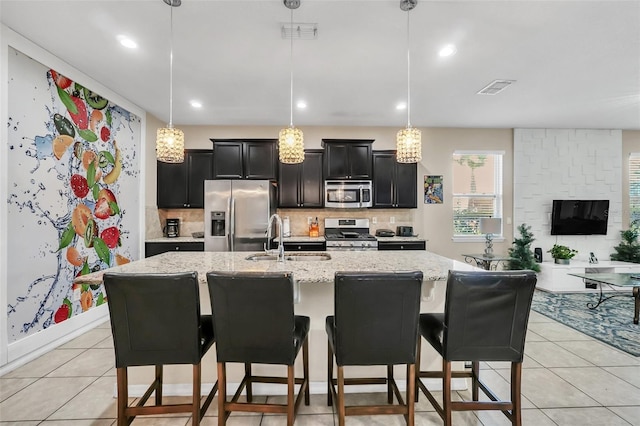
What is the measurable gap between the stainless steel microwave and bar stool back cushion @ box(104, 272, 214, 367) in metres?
3.43

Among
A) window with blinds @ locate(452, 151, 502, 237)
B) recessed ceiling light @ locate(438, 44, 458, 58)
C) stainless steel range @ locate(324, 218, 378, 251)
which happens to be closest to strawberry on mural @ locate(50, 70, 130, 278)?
stainless steel range @ locate(324, 218, 378, 251)

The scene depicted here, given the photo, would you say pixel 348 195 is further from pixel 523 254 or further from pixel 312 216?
pixel 523 254

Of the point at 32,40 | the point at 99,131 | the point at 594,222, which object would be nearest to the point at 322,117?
the point at 99,131

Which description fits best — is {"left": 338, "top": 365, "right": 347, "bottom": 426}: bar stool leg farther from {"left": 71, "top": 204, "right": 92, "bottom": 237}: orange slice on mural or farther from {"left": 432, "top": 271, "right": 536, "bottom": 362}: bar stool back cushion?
{"left": 71, "top": 204, "right": 92, "bottom": 237}: orange slice on mural

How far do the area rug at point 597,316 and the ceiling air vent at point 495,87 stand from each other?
116 inches

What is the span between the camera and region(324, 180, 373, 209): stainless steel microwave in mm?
4789

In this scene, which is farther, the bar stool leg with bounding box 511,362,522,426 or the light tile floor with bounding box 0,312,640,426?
the light tile floor with bounding box 0,312,640,426

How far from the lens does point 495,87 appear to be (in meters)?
3.53

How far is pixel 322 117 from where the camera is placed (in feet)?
15.3

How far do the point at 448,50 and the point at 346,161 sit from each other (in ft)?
7.58

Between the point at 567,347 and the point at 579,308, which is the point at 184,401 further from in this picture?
the point at 579,308

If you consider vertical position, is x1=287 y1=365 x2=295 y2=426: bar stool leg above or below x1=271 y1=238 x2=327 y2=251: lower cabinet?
below

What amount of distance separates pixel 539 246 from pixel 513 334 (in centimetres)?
478

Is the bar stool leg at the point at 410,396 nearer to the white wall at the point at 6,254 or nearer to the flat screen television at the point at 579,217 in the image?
the white wall at the point at 6,254
